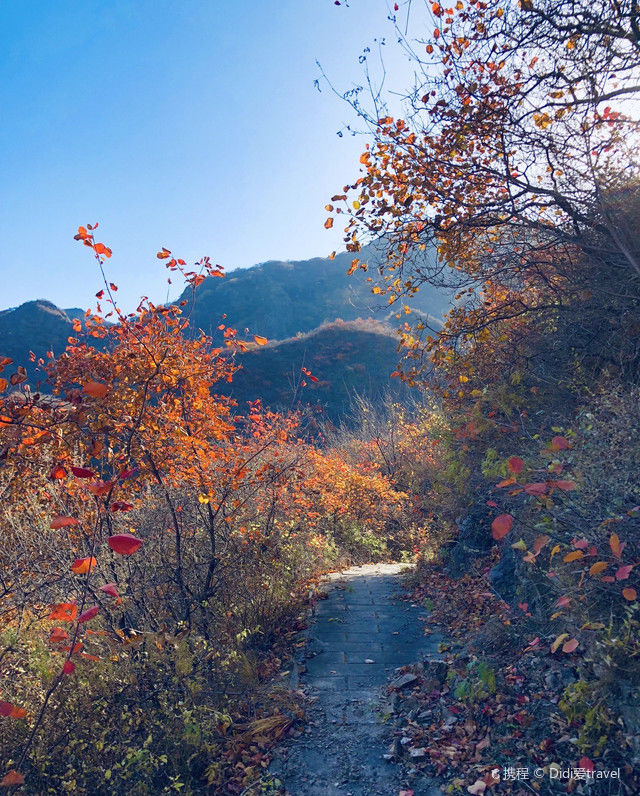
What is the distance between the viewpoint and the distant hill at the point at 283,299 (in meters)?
56.4

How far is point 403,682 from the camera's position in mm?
3996

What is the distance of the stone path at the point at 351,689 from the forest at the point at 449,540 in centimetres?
11

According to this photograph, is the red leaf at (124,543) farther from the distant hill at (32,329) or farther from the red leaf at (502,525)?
the distant hill at (32,329)

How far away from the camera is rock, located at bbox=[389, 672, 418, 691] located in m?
3.97

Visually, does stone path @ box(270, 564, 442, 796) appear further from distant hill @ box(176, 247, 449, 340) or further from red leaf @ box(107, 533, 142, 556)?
distant hill @ box(176, 247, 449, 340)

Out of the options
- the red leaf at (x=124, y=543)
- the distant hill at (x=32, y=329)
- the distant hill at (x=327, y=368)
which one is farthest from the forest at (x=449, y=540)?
the distant hill at (x=32, y=329)

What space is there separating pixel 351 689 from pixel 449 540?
324cm

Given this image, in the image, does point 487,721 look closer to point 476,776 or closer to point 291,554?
point 476,776

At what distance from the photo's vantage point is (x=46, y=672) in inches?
137

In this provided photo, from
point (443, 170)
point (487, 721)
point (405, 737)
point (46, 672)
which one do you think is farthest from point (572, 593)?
point (443, 170)

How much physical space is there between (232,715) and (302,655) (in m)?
0.98

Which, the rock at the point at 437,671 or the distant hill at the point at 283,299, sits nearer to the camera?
the rock at the point at 437,671

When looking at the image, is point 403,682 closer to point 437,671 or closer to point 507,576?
point 437,671

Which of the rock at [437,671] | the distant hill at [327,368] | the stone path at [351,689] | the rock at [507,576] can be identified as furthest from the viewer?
the distant hill at [327,368]
